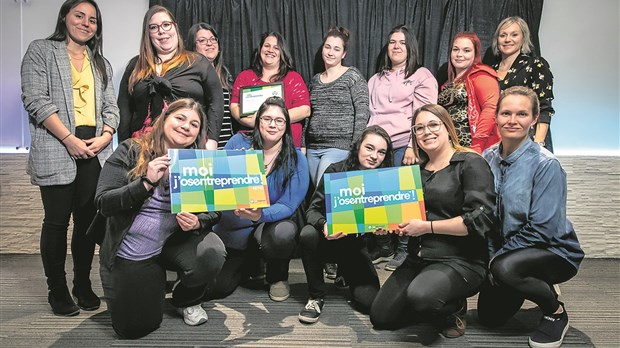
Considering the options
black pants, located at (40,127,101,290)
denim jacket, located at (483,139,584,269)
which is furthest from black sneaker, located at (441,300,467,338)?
black pants, located at (40,127,101,290)

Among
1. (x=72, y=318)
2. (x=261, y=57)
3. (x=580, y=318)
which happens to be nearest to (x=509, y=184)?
(x=580, y=318)

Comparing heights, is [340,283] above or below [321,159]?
below

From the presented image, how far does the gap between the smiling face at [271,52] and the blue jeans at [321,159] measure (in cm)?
60

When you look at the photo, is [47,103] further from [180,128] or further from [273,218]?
[273,218]

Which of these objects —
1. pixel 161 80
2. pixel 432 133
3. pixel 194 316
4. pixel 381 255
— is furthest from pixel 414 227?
pixel 161 80

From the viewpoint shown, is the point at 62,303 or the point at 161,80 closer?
the point at 62,303

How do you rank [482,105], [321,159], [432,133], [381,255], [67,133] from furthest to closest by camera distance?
[381,255], [321,159], [482,105], [67,133], [432,133]

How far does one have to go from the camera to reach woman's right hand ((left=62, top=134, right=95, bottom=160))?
8.04 ft

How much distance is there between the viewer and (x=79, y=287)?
259cm

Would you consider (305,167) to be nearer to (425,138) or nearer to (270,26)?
(425,138)

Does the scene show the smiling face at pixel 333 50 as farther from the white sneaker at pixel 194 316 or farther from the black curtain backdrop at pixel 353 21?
the white sneaker at pixel 194 316

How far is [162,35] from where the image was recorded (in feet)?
8.75

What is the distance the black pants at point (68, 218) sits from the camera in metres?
2.48

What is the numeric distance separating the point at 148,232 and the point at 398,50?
189 centimetres
